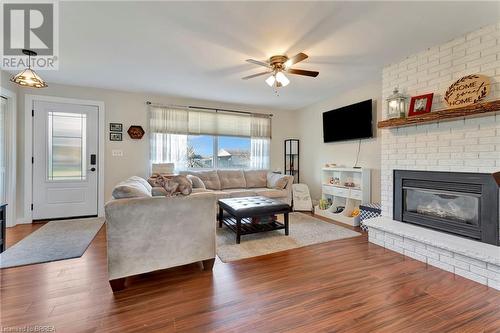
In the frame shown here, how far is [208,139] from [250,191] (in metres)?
1.71

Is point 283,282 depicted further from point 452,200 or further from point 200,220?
point 452,200

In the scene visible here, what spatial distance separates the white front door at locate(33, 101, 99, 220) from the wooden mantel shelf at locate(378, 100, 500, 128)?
515 cm

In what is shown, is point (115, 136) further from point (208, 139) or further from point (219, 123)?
point (219, 123)

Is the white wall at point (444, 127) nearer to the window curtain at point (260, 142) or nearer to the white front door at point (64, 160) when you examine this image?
the window curtain at point (260, 142)

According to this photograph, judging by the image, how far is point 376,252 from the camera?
278cm

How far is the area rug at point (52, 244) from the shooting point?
2.52 m

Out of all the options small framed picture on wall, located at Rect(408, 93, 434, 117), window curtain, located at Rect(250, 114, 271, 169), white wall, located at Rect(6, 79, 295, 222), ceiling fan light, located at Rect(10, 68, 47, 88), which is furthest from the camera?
window curtain, located at Rect(250, 114, 271, 169)

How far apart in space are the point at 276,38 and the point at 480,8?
6.18 feet

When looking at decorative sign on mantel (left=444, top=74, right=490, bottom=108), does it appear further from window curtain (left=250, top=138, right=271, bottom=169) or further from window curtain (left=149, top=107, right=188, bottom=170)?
window curtain (left=149, top=107, right=188, bottom=170)

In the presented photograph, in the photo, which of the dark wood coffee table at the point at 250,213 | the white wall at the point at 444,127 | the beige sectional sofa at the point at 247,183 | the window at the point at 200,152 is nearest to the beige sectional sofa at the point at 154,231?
the dark wood coffee table at the point at 250,213

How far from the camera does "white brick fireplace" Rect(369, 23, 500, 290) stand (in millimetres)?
2223

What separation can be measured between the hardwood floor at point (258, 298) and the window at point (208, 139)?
2829 mm

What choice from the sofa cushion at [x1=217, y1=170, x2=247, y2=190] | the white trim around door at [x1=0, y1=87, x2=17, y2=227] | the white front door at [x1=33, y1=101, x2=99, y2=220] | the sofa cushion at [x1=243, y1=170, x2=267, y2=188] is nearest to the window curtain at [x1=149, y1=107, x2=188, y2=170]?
the sofa cushion at [x1=217, y1=170, x2=247, y2=190]

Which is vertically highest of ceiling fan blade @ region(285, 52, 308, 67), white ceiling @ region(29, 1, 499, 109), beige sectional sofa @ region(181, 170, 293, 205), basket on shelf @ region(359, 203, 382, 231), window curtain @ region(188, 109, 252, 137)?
white ceiling @ region(29, 1, 499, 109)
